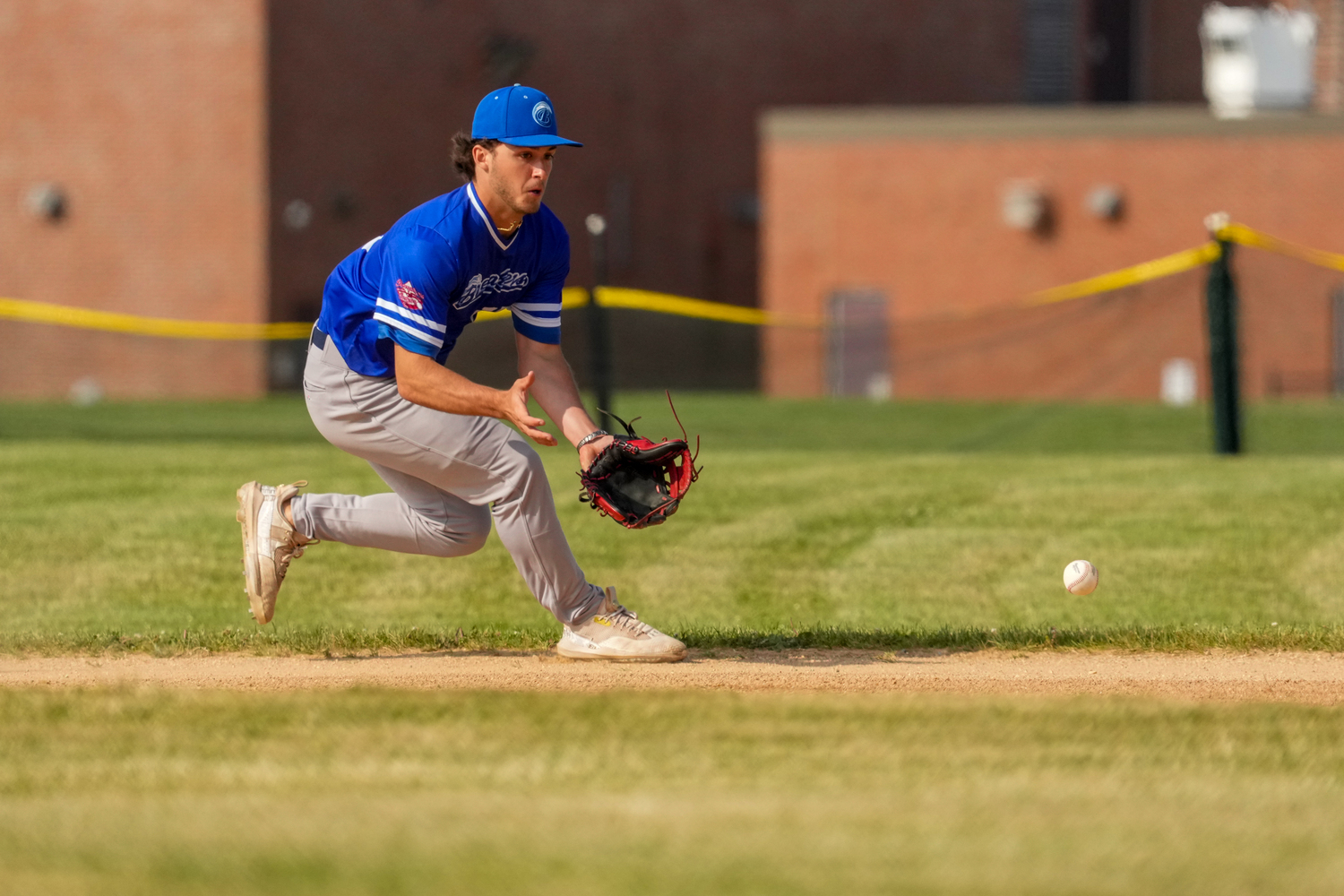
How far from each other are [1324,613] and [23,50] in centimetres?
2516

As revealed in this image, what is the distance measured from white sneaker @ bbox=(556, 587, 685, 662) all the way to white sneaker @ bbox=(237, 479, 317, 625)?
→ 3.45 feet

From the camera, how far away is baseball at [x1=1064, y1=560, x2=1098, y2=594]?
8070 millimetres

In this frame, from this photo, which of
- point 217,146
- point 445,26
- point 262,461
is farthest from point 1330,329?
point 262,461

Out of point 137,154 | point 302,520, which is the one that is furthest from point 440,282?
point 137,154

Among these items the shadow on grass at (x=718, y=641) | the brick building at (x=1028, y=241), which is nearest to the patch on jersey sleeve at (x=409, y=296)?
the shadow on grass at (x=718, y=641)

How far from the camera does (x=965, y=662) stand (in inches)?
283

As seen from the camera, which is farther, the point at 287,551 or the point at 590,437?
the point at 287,551

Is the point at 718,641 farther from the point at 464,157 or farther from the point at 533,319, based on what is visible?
the point at 464,157

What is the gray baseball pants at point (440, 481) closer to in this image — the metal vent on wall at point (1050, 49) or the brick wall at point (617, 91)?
the brick wall at point (617, 91)

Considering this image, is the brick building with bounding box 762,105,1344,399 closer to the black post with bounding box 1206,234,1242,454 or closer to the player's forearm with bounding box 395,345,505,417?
the black post with bounding box 1206,234,1242,454

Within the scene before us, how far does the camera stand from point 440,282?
6172 mm

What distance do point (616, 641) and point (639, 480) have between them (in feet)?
2.34

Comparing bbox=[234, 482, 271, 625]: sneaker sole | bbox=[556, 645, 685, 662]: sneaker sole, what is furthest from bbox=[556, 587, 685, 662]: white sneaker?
bbox=[234, 482, 271, 625]: sneaker sole

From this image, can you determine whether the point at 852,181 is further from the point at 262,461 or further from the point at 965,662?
the point at 965,662
